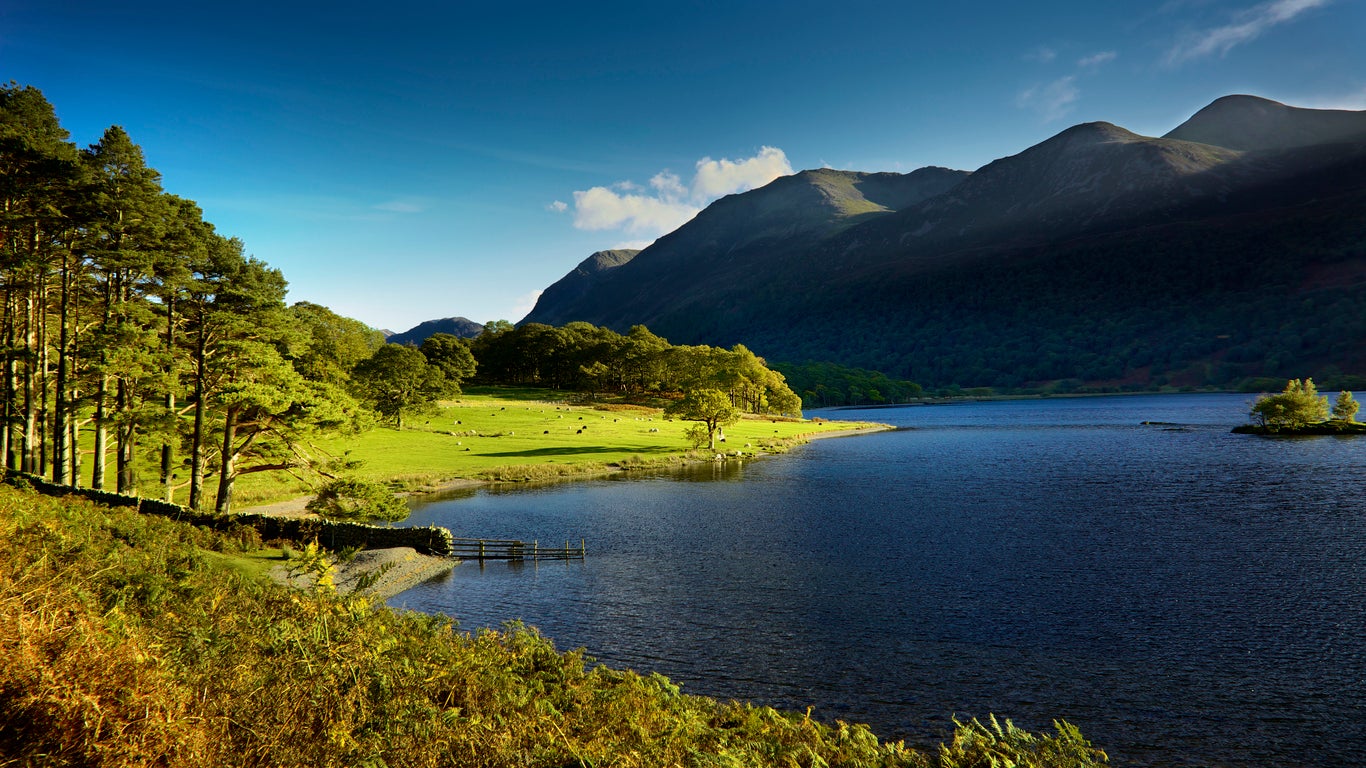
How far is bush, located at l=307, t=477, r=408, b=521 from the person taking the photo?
40000 mm

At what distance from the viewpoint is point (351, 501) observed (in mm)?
40344

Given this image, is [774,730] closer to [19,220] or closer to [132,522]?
[132,522]

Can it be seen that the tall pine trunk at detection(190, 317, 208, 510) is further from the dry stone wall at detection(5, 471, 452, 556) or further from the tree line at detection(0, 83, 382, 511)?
the dry stone wall at detection(5, 471, 452, 556)

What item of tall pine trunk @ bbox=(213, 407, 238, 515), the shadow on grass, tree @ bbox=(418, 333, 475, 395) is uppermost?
tree @ bbox=(418, 333, 475, 395)

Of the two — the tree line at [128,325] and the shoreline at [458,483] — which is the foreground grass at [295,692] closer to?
the tree line at [128,325]

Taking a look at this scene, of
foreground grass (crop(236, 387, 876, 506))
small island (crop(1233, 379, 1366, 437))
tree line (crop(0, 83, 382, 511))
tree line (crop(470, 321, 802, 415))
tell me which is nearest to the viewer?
tree line (crop(0, 83, 382, 511))

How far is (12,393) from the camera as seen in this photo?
36688mm

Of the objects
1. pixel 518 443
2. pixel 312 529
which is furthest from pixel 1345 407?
pixel 312 529

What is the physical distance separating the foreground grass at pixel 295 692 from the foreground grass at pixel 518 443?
31.9m

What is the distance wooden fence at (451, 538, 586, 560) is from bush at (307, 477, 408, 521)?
6.29 meters

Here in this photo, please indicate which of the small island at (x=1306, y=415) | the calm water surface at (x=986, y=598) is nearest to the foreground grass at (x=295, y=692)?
the calm water surface at (x=986, y=598)

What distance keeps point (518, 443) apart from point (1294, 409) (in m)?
136

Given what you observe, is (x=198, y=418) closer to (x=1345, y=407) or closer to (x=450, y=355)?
(x=450, y=355)

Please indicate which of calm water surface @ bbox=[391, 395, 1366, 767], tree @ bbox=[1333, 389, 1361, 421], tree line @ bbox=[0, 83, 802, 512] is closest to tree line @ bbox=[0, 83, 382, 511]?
tree line @ bbox=[0, 83, 802, 512]
